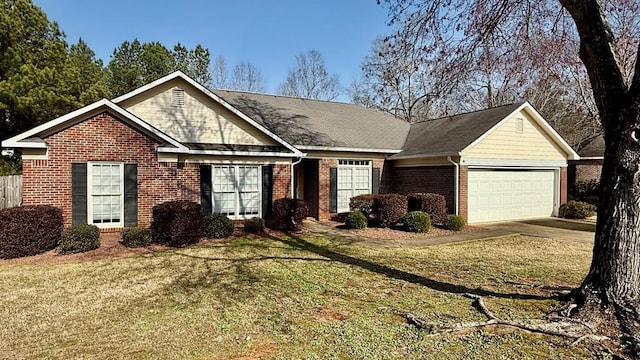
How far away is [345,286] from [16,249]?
8.08 m

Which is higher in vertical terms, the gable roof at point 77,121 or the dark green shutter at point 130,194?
the gable roof at point 77,121

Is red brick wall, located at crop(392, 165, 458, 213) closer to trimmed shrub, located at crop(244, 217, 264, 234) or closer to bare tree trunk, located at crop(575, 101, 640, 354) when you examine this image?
trimmed shrub, located at crop(244, 217, 264, 234)

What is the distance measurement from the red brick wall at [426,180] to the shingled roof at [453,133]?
28.0 inches

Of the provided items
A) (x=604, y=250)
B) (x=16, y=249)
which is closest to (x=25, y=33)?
(x=16, y=249)

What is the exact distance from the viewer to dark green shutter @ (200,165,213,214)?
13.9 metres

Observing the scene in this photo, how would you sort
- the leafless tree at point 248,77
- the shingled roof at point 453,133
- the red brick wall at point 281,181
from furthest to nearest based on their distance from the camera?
the leafless tree at point 248,77 → the shingled roof at point 453,133 → the red brick wall at point 281,181

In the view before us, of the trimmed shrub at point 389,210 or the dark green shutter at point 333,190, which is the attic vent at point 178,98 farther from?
the trimmed shrub at point 389,210

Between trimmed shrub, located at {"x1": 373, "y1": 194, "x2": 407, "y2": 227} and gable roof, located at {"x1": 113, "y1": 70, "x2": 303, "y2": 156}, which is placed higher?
gable roof, located at {"x1": 113, "y1": 70, "x2": 303, "y2": 156}

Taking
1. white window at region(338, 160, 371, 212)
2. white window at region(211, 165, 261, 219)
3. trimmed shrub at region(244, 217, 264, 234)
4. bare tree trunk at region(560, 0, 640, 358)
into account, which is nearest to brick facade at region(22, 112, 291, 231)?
white window at region(211, 165, 261, 219)

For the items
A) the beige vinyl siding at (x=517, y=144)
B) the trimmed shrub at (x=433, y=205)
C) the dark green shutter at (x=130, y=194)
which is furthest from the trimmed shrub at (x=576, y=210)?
the dark green shutter at (x=130, y=194)

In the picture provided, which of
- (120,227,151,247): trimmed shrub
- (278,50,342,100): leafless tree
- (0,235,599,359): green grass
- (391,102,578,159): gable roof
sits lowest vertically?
(0,235,599,359): green grass

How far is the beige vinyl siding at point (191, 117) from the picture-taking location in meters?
14.1

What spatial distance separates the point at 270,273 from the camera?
833 centimetres

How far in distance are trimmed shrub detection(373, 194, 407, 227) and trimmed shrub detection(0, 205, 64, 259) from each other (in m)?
10.1
